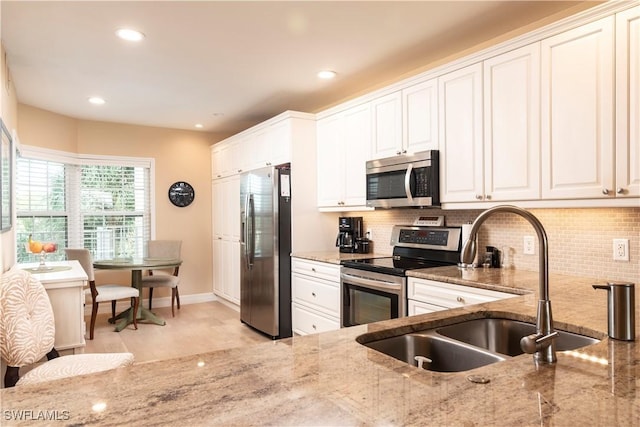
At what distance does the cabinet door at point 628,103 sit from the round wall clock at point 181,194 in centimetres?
512

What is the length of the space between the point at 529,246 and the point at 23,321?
9.73 feet

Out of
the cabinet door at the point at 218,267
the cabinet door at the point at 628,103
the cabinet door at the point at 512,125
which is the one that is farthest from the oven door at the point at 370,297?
the cabinet door at the point at 218,267

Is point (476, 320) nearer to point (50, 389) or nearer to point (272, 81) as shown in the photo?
point (50, 389)

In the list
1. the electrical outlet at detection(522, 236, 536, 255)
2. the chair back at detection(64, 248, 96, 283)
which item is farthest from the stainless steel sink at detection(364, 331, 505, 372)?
the chair back at detection(64, 248, 96, 283)

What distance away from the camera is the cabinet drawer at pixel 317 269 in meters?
3.41

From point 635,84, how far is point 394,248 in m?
2.07

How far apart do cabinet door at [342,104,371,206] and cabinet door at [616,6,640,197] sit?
6.06 feet

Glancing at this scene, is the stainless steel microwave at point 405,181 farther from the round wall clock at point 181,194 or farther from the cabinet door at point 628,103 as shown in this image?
the round wall clock at point 181,194

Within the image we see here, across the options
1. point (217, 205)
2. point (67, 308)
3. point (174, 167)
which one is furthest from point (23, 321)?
point (174, 167)

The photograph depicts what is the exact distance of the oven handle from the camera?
281cm

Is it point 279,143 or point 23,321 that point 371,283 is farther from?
point 23,321

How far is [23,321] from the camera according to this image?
2.16 meters

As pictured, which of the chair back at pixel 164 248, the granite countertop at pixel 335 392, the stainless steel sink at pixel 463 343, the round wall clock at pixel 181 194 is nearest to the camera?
the granite countertop at pixel 335 392

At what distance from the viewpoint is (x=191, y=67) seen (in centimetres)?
342
